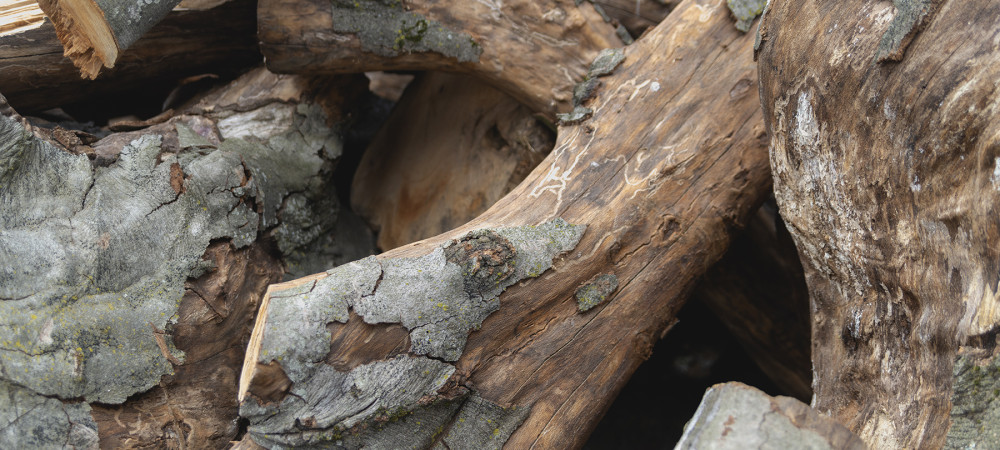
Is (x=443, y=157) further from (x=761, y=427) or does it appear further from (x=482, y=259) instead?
(x=761, y=427)

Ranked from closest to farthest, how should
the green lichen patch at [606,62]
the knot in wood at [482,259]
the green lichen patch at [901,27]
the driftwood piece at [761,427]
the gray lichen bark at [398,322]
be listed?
the driftwood piece at [761,427] → the green lichen patch at [901,27] → the gray lichen bark at [398,322] → the knot in wood at [482,259] → the green lichen patch at [606,62]

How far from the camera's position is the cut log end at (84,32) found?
1.82m

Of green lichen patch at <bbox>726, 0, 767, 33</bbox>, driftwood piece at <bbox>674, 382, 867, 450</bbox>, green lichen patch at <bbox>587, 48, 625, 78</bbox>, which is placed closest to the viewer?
driftwood piece at <bbox>674, 382, 867, 450</bbox>

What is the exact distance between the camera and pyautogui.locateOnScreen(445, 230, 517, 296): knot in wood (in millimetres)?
1704

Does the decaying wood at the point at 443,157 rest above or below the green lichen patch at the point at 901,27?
below

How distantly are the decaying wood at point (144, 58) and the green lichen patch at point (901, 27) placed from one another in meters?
2.07

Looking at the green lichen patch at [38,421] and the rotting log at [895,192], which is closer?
the rotting log at [895,192]

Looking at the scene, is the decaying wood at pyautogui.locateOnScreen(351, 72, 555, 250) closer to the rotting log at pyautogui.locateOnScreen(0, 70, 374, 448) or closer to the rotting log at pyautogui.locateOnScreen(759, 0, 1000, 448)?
the rotting log at pyautogui.locateOnScreen(0, 70, 374, 448)

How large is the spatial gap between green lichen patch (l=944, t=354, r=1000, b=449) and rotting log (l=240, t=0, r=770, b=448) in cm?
83

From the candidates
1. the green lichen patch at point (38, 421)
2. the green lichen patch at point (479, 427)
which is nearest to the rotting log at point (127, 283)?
the green lichen patch at point (38, 421)

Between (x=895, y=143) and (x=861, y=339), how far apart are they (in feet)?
1.77

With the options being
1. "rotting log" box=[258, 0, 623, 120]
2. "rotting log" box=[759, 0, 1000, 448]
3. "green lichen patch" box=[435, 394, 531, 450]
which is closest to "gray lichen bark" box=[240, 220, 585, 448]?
"green lichen patch" box=[435, 394, 531, 450]

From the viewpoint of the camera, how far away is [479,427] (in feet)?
5.69

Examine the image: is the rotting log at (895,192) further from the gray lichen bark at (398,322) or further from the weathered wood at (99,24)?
the weathered wood at (99,24)
